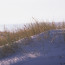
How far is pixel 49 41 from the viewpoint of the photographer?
6984mm

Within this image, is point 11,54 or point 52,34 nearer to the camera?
point 11,54

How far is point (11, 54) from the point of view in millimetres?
6668

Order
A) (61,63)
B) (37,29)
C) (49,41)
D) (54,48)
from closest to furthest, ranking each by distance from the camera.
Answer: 1. (61,63)
2. (54,48)
3. (49,41)
4. (37,29)

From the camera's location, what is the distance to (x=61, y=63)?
5.81m

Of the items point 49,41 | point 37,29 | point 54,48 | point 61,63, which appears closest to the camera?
point 61,63

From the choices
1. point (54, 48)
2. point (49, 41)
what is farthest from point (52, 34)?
point (54, 48)

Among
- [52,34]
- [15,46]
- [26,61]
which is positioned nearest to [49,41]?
[52,34]

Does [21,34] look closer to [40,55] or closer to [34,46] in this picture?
[34,46]

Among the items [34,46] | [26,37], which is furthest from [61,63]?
[26,37]

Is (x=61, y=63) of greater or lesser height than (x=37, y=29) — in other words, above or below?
below

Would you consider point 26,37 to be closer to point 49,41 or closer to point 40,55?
point 49,41

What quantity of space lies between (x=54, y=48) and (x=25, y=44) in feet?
2.92

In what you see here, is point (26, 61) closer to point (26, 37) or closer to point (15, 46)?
point (15, 46)

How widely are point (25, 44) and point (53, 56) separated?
1.27m
